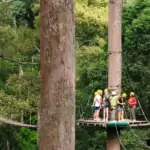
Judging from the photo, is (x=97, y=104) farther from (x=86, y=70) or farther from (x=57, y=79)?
(x=86, y=70)

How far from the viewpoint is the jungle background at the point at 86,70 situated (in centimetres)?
1292

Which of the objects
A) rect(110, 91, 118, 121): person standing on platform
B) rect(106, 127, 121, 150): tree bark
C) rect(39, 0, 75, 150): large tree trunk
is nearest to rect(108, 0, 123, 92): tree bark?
rect(110, 91, 118, 121): person standing on platform

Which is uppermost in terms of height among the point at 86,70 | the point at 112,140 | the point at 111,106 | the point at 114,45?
the point at 86,70

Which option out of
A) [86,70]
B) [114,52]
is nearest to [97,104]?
[114,52]

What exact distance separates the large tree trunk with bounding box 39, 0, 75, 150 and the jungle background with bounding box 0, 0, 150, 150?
8490mm

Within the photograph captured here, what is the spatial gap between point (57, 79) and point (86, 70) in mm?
14253

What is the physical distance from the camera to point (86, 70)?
16.4 meters

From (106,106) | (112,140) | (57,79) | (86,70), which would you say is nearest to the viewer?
(57,79)

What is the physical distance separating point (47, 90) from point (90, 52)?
48.8ft

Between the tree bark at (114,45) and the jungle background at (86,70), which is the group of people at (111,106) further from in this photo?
the jungle background at (86,70)

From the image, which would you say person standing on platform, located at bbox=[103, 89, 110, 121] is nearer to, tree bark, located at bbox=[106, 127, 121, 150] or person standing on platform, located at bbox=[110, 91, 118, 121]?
person standing on platform, located at bbox=[110, 91, 118, 121]

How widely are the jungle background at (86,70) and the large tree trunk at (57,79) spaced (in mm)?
8490

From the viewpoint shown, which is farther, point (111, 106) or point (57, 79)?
point (111, 106)

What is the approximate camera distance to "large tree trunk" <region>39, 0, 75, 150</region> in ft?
7.03
